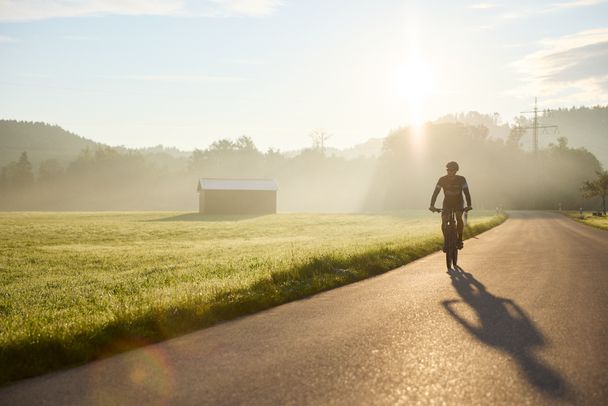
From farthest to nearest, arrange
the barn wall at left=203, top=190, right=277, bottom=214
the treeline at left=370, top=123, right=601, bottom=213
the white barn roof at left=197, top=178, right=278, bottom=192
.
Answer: the treeline at left=370, top=123, right=601, bottom=213, the white barn roof at left=197, top=178, right=278, bottom=192, the barn wall at left=203, top=190, right=277, bottom=214

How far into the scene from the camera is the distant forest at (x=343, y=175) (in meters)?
97.8

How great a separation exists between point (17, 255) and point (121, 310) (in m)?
16.4

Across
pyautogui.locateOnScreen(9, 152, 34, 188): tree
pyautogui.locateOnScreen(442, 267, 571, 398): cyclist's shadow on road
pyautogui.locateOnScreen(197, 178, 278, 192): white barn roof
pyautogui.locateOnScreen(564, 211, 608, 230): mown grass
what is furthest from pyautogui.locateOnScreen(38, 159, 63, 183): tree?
pyautogui.locateOnScreen(442, 267, 571, 398): cyclist's shadow on road

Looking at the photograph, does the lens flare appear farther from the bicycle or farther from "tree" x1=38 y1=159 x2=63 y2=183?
"tree" x1=38 y1=159 x2=63 y2=183

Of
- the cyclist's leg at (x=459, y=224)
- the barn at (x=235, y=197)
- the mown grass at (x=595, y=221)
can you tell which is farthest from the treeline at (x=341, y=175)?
the cyclist's leg at (x=459, y=224)

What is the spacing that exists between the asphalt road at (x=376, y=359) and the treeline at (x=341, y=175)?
92412 mm

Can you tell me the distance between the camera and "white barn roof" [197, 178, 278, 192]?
72.5m

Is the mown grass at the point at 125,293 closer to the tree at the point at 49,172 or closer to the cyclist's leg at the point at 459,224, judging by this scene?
the cyclist's leg at the point at 459,224

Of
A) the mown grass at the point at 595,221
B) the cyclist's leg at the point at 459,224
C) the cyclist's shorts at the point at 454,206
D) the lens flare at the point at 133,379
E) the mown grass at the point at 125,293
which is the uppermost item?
the cyclist's shorts at the point at 454,206

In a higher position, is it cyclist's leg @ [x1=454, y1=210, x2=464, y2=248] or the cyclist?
the cyclist

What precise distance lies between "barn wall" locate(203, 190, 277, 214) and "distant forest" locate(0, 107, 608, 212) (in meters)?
35.1

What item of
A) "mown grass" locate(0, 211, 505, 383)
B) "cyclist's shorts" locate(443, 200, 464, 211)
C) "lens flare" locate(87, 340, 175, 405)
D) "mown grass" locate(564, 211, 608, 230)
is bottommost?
"mown grass" locate(564, 211, 608, 230)

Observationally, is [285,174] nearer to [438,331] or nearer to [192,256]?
[192,256]

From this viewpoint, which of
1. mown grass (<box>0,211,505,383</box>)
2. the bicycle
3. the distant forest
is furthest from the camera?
the distant forest
